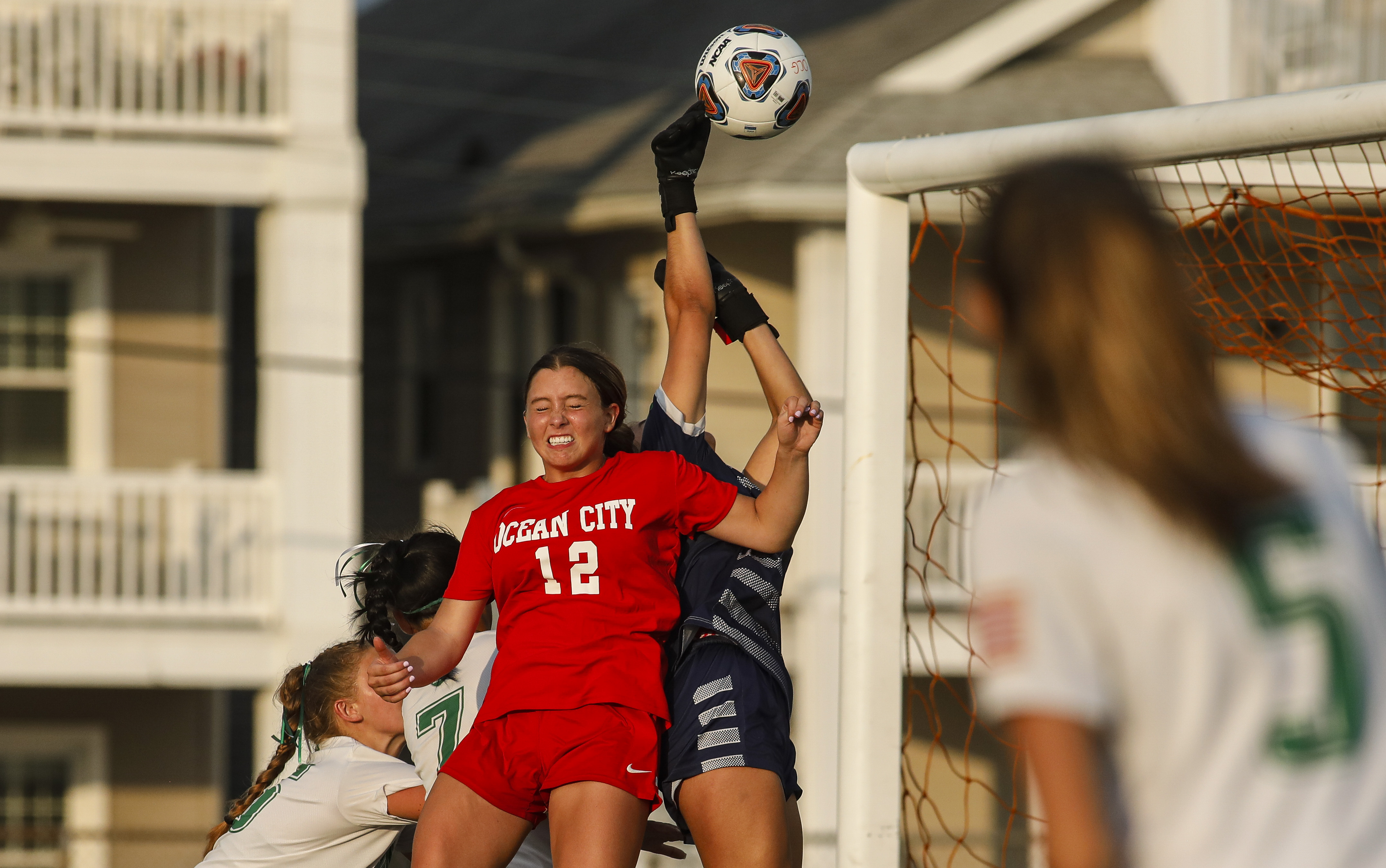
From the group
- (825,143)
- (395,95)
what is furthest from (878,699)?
(395,95)

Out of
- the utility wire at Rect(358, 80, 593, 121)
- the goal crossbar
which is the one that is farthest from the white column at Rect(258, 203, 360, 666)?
the goal crossbar

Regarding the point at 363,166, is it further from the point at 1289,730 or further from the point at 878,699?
the point at 1289,730

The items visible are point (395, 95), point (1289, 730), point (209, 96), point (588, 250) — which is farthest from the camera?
point (395, 95)

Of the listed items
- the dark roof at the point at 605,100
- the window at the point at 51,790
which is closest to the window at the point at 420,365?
the dark roof at the point at 605,100

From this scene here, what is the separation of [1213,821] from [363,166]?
9.06 m

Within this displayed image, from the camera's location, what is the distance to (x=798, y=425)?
3.43m

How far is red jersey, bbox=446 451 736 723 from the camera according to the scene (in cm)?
339

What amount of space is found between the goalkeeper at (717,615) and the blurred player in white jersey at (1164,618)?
1809 mm

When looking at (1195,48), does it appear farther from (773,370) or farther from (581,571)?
(581,571)

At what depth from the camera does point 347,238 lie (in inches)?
394

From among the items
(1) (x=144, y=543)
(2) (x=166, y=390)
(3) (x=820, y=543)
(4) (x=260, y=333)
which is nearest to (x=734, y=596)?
(3) (x=820, y=543)

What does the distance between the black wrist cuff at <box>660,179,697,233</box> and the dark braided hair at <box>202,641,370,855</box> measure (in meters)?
1.27

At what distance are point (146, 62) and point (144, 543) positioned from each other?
2971 mm

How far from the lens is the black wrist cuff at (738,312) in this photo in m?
3.82
